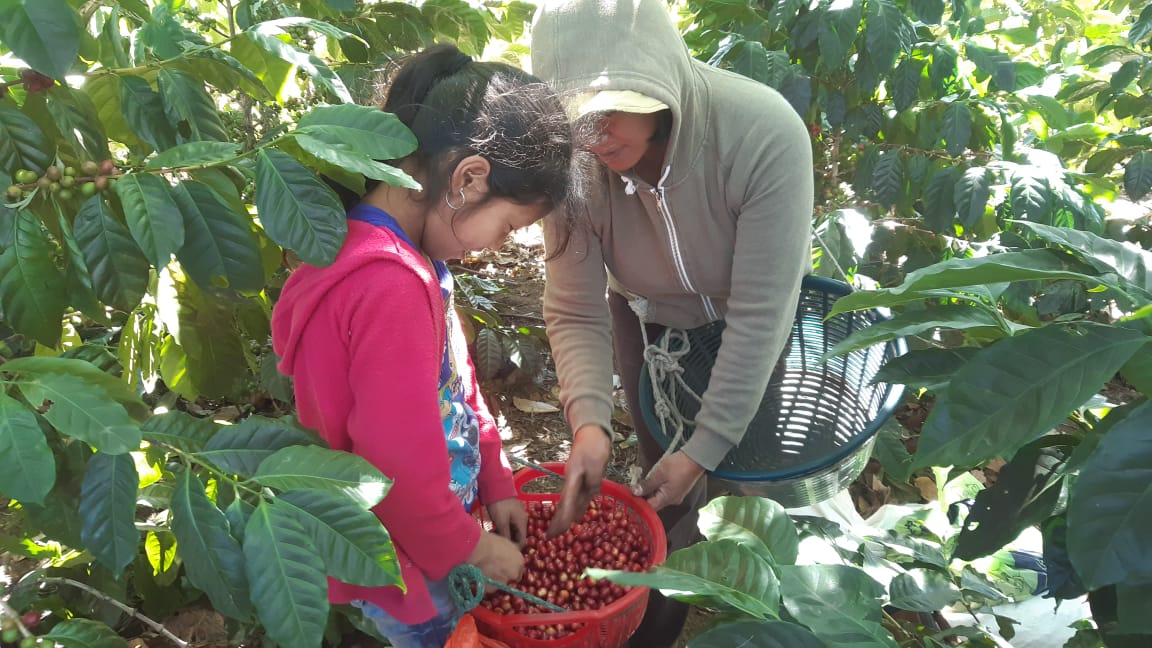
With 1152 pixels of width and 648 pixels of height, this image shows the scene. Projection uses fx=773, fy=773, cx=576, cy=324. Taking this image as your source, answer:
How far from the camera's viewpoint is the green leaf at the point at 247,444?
934 mm

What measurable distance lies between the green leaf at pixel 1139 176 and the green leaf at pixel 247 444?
245 centimetres

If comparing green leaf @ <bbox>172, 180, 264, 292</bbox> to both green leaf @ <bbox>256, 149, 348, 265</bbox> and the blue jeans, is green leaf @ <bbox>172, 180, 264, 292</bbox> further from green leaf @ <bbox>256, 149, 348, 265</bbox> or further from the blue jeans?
the blue jeans

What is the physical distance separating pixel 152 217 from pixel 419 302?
385mm

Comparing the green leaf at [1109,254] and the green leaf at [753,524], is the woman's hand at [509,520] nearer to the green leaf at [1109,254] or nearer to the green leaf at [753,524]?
the green leaf at [753,524]

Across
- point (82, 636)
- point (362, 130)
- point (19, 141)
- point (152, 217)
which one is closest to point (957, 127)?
point (362, 130)

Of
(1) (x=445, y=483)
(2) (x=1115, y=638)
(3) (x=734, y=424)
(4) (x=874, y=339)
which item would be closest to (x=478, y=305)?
(3) (x=734, y=424)

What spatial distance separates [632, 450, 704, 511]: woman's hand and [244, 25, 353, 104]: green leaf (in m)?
0.97

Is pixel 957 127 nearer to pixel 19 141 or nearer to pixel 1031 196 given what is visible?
pixel 1031 196

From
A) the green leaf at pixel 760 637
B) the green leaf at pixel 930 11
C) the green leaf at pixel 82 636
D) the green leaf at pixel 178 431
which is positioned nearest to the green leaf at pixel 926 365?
the green leaf at pixel 760 637

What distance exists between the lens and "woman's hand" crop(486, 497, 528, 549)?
164 cm

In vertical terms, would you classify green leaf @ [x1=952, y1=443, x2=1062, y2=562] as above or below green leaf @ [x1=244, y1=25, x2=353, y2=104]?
below

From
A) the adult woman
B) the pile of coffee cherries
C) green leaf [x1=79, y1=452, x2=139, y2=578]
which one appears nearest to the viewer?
green leaf [x1=79, y1=452, x2=139, y2=578]

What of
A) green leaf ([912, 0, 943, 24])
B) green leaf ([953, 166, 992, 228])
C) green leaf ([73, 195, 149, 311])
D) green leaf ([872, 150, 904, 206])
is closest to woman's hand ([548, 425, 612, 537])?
green leaf ([73, 195, 149, 311])

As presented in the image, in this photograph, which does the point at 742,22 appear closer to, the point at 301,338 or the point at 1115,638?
the point at 301,338
